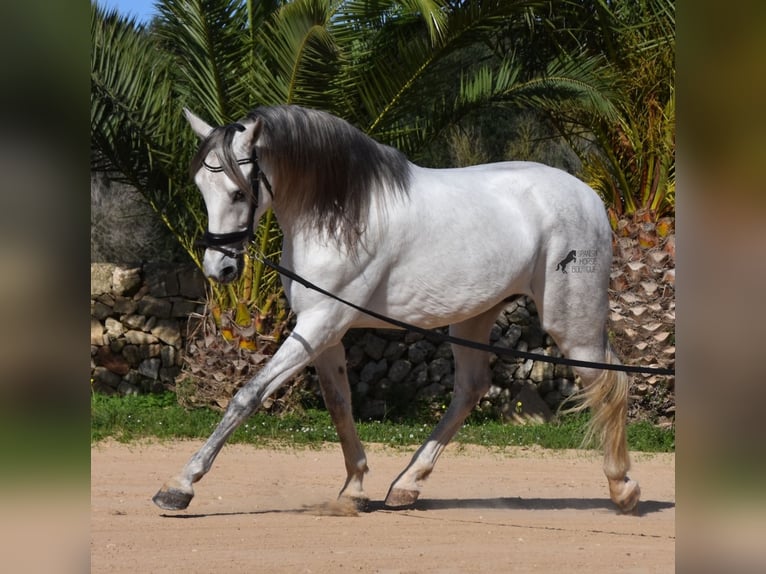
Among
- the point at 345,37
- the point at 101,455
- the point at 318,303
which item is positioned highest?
the point at 345,37

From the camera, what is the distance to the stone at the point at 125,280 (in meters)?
10.0

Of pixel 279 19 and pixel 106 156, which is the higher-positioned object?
pixel 279 19

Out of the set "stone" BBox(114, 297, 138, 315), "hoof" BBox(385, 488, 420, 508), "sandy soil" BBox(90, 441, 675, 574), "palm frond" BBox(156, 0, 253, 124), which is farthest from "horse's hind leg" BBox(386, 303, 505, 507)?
"stone" BBox(114, 297, 138, 315)

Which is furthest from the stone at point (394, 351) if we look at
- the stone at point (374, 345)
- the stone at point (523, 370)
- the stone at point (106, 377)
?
the stone at point (106, 377)

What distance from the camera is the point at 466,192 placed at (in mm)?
5531

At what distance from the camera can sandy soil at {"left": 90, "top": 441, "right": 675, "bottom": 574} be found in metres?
4.44

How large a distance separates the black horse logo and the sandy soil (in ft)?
4.37

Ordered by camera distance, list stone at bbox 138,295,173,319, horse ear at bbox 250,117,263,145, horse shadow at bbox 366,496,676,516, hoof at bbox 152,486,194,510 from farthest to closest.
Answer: stone at bbox 138,295,173,319, horse shadow at bbox 366,496,676,516, horse ear at bbox 250,117,263,145, hoof at bbox 152,486,194,510

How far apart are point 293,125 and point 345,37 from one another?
3920mm

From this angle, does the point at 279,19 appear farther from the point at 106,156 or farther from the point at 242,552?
the point at 242,552

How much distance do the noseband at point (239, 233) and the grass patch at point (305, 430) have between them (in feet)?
11.5

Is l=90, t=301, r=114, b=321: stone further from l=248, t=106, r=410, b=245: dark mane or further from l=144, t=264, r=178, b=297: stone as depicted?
l=248, t=106, r=410, b=245: dark mane

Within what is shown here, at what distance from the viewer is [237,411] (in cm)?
486

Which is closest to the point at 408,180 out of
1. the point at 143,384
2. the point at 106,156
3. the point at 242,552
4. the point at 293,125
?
the point at 293,125
